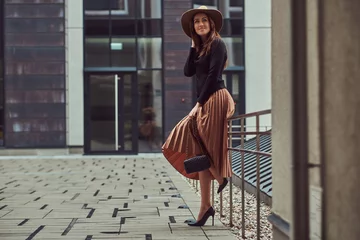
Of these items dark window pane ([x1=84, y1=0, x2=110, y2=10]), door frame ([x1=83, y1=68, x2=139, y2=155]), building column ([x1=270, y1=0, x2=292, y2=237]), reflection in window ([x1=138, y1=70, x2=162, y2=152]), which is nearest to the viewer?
building column ([x1=270, y1=0, x2=292, y2=237])

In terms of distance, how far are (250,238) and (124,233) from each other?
1001 millimetres

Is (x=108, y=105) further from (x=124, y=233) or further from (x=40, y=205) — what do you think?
(x=124, y=233)

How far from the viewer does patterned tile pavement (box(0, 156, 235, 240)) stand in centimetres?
432

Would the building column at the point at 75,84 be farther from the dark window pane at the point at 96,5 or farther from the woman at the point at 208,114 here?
the woman at the point at 208,114

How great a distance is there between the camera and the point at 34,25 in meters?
16.7

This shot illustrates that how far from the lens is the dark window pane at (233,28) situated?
1683cm

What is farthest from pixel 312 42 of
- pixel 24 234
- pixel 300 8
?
pixel 24 234

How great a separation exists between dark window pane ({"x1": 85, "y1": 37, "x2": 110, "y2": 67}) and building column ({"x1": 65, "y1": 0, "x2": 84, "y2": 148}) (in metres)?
0.20

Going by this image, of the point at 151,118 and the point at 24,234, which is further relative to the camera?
the point at 151,118

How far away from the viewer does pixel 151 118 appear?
1659 centimetres

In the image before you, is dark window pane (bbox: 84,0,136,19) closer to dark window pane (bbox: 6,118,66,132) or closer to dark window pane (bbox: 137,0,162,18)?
dark window pane (bbox: 137,0,162,18)

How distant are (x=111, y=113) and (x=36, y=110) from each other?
2298 millimetres

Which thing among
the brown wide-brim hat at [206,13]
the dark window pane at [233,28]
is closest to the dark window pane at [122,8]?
the dark window pane at [233,28]

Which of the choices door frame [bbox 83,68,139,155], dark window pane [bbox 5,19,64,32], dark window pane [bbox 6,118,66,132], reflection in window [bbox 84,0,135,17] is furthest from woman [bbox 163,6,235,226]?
dark window pane [bbox 5,19,64,32]
